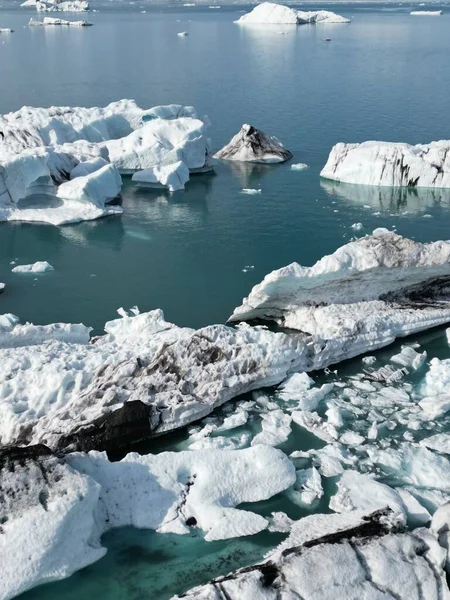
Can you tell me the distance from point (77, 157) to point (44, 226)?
6007 mm

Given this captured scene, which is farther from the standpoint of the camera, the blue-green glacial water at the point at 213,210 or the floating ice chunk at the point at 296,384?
the floating ice chunk at the point at 296,384

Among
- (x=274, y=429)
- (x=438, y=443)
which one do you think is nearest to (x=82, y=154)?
(x=274, y=429)

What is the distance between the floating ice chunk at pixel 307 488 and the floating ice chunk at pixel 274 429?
125 centimetres

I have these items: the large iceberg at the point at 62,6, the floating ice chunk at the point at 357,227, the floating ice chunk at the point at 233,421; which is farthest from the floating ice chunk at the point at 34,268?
the large iceberg at the point at 62,6

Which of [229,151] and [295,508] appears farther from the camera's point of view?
[229,151]

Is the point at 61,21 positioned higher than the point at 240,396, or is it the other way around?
the point at 61,21

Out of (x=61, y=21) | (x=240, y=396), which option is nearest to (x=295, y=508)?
(x=240, y=396)

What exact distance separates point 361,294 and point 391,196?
1462 centimetres

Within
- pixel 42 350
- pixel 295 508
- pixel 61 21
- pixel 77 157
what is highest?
pixel 61 21

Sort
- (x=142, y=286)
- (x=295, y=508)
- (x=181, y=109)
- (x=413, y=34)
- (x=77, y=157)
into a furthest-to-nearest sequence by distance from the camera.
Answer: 1. (x=413, y=34)
2. (x=181, y=109)
3. (x=77, y=157)
4. (x=142, y=286)
5. (x=295, y=508)

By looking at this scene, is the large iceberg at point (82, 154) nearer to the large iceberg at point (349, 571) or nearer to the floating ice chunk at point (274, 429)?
the floating ice chunk at point (274, 429)

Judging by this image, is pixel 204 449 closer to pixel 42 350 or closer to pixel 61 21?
pixel 42 350

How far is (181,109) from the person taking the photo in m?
44.6

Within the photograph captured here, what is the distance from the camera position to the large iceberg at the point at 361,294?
20656mm
